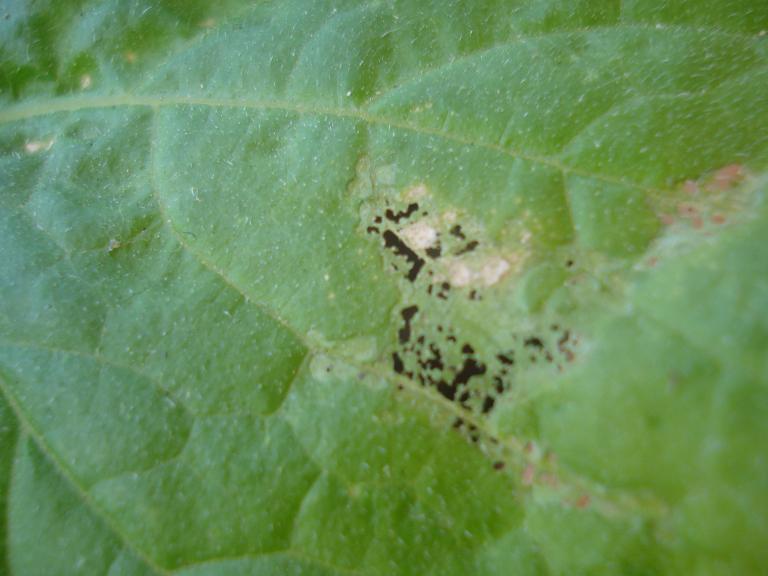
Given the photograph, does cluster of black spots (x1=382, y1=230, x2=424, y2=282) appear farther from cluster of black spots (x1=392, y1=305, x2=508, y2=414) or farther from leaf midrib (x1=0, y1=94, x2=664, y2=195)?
leaf midrib (x1=0, y1=94, x2=664, y2=195)

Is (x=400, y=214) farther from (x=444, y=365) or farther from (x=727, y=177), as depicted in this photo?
(x=727, y=177)

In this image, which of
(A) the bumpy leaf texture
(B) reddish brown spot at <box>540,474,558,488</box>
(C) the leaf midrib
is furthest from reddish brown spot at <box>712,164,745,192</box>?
(B) reddish brown spot at <box>540,474,558,488</box>

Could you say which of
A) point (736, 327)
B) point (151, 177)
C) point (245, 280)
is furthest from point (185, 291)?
point (736, 327)

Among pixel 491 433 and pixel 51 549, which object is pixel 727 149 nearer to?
pixel 491 433

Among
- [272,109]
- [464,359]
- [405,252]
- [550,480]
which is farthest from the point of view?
[272,109]

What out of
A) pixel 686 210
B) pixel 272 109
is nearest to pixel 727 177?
pixel 686 210

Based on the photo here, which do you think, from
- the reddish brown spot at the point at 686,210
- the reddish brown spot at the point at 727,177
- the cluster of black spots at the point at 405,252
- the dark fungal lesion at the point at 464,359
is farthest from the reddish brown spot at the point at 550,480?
the reddish brown spot at the point at 727,177

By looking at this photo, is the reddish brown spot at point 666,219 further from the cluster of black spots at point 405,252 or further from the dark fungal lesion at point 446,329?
the cluster of black spots at point 405,252
